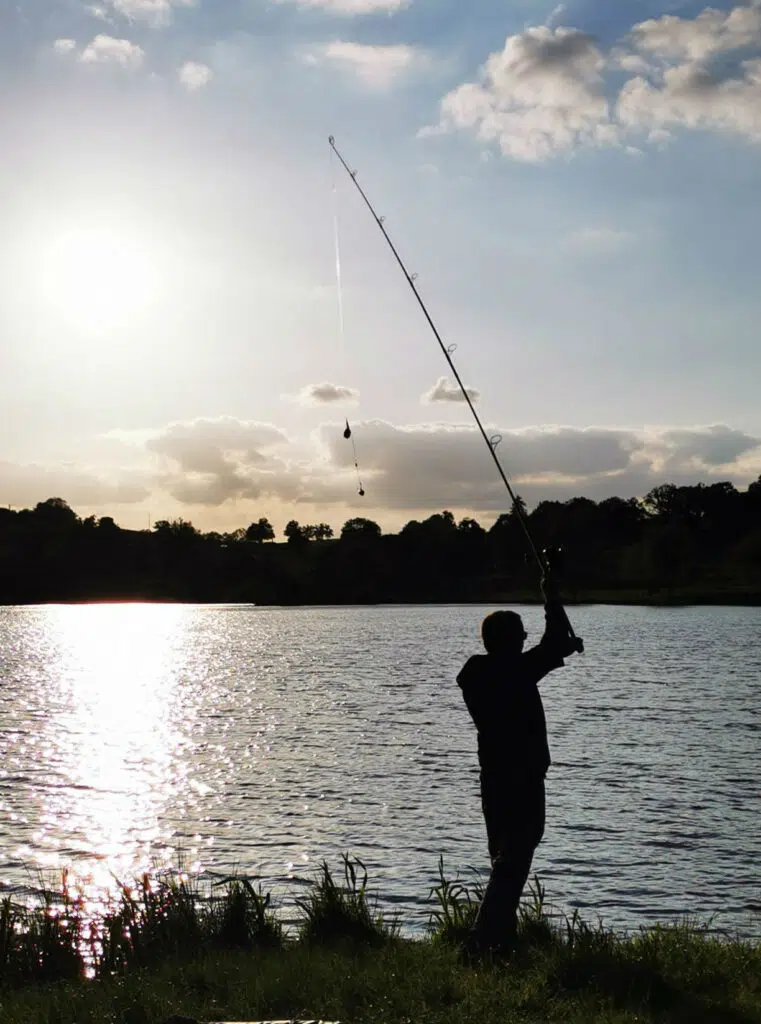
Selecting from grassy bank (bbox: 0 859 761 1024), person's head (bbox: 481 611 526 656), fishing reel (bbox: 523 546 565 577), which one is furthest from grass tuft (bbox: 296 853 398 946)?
fishing reel (bbox: 523 546 565 577)

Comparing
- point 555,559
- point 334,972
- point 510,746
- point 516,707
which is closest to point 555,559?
point 555,559

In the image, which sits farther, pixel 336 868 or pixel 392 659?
pixel 392 659

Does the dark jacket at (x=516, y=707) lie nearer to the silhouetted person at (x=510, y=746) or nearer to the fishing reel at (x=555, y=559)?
the silhouetted person at (x=510, y=746)

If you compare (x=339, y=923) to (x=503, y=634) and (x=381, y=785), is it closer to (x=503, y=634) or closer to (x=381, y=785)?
(x=503, y=634)

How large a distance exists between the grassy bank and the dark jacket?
1615mm

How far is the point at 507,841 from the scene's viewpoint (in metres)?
8.99

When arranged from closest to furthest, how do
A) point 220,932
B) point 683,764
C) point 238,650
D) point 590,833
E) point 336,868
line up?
point 220,932 → point 336,868 → point 590,833 → point 683,764 → point 238,650

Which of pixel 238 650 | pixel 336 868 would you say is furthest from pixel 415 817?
pixel 238 650

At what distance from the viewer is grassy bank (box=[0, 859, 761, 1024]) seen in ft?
26.0

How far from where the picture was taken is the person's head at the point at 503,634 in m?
9.03

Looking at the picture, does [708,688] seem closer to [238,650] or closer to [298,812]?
[298,812]

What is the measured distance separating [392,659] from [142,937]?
6689cm

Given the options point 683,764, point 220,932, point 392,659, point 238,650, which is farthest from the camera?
point 238,650

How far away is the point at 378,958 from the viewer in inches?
383
